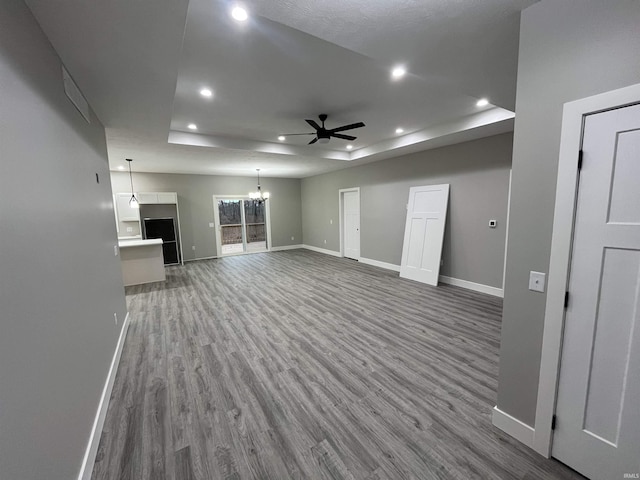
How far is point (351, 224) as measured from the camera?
7.66 metres

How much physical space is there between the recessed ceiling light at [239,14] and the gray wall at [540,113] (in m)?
1.69

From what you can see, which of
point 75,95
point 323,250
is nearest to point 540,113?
point 75,95

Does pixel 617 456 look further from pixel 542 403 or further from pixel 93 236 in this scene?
pixel 93 236

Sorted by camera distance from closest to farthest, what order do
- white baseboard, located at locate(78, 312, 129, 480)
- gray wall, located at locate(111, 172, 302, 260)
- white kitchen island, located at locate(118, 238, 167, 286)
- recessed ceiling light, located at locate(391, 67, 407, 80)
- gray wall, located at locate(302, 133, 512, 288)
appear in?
1. white baseboard, located at locate(78, 312, 129, 480)
2. recessed ceiling light, located at locate(391, 67, 407, 80)
3. gray wall, located at locate(302, 133, 512, 288)
4. white kitchen island, located at locate(118, 238, 167, 286)
5. gray wall, located at locate(111, 172, 302, 260)

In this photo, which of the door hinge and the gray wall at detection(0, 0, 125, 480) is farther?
the door hinge

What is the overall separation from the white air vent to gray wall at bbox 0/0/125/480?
96mm

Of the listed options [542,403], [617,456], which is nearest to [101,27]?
[542,403]

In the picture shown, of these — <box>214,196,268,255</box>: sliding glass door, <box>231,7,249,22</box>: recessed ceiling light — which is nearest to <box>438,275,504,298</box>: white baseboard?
<box>231,7,249,22</box>: recessed ceiling light

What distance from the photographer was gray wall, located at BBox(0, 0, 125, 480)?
97 centimetres

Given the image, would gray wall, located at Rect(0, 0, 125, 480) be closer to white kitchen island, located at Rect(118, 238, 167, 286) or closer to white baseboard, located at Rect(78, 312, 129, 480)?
white baseboard, located at Rect(78, 312, 129, 480)

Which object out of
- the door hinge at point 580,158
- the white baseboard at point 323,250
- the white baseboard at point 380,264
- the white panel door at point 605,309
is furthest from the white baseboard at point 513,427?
the white baseboard at point 323,250

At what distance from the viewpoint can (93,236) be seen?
2.34 meters

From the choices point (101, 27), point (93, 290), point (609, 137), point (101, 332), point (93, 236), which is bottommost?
point (101, 332)

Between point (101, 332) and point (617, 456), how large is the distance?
11.6 feet
